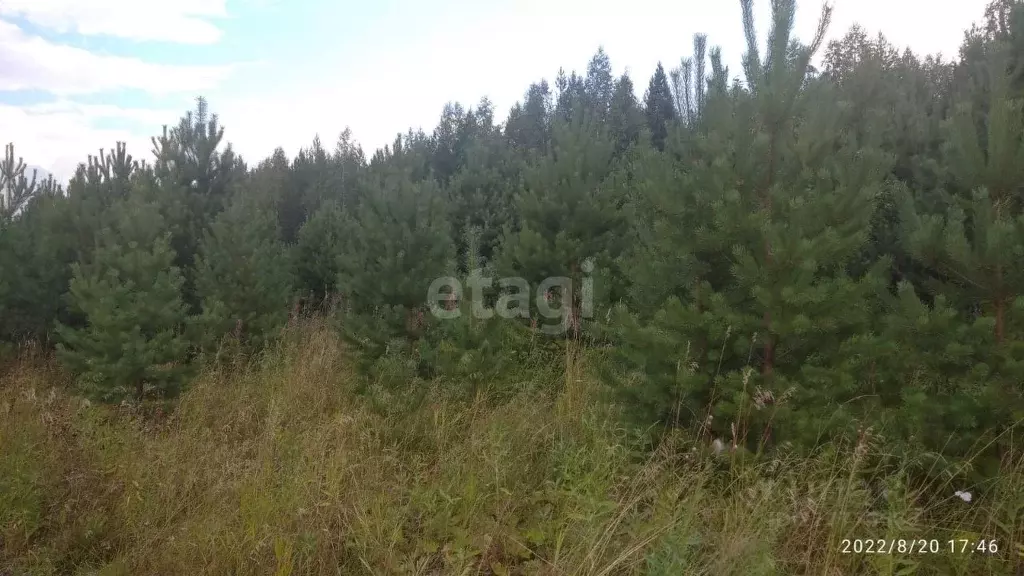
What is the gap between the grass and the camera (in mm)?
3029

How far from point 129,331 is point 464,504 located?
467 cm

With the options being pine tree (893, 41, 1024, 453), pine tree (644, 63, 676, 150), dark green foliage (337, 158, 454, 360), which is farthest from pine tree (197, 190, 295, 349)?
pine tree (644, 63, 676, 150)

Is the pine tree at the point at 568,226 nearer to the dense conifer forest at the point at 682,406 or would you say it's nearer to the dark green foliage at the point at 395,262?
the dark green foliage at the point at 395,262

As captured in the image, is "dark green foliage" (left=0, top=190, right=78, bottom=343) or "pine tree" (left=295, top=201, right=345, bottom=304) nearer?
"dark green foliage" (left=0, top=190, right=78, bottom=343)

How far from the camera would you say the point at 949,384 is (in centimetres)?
361

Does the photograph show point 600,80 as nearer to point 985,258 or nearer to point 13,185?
point 13,185

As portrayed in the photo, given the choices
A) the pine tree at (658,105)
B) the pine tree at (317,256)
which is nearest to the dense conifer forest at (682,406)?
the pine tree at (317,256)

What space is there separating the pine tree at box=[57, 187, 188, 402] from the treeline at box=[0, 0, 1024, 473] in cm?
3

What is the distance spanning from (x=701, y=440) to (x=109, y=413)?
5.72 metres

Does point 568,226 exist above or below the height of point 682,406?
above

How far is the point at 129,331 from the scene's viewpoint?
6.26 m
